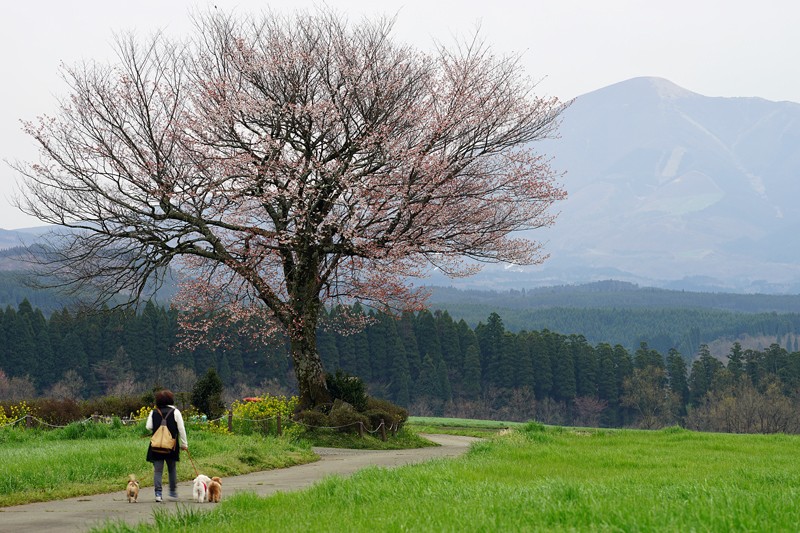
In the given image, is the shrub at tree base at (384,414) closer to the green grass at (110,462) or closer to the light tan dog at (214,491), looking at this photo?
the green grass at (110,462)

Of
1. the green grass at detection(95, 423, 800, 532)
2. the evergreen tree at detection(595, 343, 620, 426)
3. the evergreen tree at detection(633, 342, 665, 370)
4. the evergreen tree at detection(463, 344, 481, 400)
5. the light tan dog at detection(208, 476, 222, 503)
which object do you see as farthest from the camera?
the evergreen tree at detection(633, 342, 665, 370)

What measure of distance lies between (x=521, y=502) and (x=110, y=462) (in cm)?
954

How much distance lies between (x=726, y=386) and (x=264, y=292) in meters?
98.9

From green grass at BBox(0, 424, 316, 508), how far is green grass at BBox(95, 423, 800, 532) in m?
3.99

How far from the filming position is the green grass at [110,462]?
43.5ft

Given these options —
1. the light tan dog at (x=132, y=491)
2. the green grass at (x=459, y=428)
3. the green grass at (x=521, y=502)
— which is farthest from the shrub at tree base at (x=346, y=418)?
the light tan dog at (x=132, y=491)

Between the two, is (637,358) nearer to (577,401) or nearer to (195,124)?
(577,401)

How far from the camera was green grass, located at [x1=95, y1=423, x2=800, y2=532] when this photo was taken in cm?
702

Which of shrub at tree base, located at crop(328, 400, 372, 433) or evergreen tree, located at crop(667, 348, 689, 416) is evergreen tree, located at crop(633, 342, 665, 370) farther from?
shrub at tree base, located at crop(328, 400, 372, 433)

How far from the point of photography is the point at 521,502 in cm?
858

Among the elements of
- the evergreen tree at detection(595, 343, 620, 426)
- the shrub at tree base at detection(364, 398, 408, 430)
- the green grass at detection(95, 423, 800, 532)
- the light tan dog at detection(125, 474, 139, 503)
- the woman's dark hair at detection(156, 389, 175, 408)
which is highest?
the woman's dark hair at detection(156, 389, 175, 408)

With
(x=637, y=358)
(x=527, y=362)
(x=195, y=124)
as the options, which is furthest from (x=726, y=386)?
(x=195, y=124)

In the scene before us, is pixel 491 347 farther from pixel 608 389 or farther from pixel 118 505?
pixel 118 505

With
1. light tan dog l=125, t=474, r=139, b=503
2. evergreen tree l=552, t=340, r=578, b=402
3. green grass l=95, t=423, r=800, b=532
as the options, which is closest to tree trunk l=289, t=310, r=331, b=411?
green grass l=95, t=423, r=800, b=532
